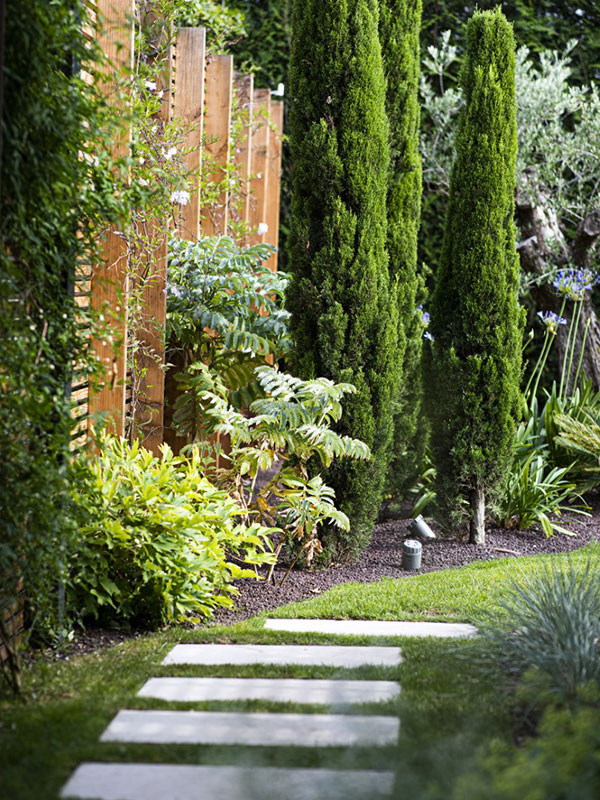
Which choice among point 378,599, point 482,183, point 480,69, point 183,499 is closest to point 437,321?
point 482,183

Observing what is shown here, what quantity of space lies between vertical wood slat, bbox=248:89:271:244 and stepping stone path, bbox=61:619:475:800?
5375 millimetres

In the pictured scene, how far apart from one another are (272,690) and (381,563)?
7.98 ft

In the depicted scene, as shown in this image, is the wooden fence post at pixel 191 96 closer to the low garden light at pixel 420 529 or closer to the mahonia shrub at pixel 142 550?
the low garden light at pixel 420 529

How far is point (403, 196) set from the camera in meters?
6.29

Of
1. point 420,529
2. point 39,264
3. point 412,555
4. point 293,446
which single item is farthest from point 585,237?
point 39,264

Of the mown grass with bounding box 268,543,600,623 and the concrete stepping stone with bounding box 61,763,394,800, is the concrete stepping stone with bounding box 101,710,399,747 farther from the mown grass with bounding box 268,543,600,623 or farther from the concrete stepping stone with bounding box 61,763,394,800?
the mown grass with bounding box 268,543,600,623

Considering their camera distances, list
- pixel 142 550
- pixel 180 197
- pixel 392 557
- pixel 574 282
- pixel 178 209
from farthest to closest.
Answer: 1. pixel 574 282
2. pixel 178 209
3. pixel 392 557
4. pixel 180 197
5. pixel 142 550

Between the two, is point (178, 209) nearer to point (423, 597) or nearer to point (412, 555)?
point (412, 555)

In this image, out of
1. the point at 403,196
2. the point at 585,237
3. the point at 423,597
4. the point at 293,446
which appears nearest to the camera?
the point at 423,597

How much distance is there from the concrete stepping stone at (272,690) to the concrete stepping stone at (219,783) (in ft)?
1.74

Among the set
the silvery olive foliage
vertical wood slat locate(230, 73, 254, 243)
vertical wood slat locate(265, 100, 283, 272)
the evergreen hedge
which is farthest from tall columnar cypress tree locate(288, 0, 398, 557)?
vertical wood slat locate(265, 100, 283, 272)

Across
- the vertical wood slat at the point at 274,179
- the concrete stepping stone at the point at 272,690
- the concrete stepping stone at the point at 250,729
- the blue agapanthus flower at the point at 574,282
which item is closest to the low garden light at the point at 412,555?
the concrete stepping stone at the point at 272,690

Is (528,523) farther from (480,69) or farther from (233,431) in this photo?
(480,69)

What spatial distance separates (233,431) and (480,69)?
3025 millimetres
